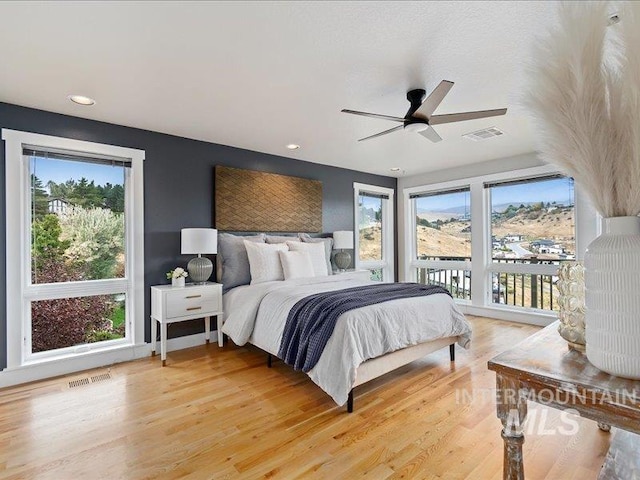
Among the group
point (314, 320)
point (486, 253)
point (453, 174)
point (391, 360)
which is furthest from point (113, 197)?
point (486, 253)

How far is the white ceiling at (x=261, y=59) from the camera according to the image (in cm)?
179

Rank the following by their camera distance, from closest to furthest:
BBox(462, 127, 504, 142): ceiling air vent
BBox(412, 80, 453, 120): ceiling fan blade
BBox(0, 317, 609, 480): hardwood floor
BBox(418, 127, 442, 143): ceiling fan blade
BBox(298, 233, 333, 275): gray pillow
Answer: BBox(0, 317, 609, 480): hardwood floor → BBox(412, 80, 453, 120): ceiling fan blade → BBox(418, 127, 442, 143): ceiling fan blade → BBox(462, 127, 504, 142): ceiling air vent → BBox(298, 233, 333, 275): gray pillow

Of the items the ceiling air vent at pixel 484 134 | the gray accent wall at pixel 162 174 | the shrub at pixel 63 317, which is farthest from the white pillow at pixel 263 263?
the ceiling air vent at pixel 484 134

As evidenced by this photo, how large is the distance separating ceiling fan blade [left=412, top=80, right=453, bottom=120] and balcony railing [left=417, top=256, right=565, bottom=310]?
129 inches

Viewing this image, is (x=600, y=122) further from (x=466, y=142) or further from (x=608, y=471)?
(x=466, y=142)

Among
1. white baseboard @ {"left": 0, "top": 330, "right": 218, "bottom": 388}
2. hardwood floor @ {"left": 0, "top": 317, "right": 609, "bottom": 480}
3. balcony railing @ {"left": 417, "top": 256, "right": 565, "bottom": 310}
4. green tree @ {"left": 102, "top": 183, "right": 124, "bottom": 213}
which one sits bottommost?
hardwood floor @ {"left": 0, "top": 317, "right": 609, "bottom": 480}

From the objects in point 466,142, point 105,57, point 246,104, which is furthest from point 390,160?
point 105,57

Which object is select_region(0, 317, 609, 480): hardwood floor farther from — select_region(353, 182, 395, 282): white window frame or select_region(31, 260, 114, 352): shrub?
select_region(353, 182, 395, 282): white window frame

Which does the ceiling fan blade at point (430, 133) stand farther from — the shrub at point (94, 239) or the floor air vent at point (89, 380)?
the floor air vent at point (89, 380)

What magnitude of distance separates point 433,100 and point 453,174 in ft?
11.8

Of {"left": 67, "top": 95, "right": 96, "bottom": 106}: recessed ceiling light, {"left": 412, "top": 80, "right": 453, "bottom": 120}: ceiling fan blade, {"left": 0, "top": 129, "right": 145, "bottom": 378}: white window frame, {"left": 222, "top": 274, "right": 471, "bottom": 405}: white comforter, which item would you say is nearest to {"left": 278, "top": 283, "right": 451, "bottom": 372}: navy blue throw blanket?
{"left": 222, "top": 274, "right": 471, "bottom": 405}: white comforter

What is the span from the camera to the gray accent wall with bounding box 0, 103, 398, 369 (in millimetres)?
2953

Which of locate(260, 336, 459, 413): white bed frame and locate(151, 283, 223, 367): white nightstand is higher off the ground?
locate(151, 283, 223, 367): white nightstand

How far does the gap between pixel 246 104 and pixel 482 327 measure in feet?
13.5
